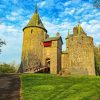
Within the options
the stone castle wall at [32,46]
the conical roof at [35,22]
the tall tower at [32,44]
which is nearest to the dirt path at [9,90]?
the tall tower at [32,44]

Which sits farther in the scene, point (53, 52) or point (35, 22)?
point (35, 22)

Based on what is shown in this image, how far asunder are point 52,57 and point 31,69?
498 cm

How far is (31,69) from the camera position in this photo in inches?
1810

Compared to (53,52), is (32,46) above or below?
above

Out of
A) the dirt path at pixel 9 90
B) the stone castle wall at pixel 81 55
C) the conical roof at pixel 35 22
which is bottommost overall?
the dirt path at pixel 9 90

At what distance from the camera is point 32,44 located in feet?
157

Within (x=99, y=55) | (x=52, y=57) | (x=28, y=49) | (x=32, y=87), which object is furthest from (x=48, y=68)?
(x=32, y=87)

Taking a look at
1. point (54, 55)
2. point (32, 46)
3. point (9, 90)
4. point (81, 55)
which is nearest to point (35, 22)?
point (32, 46)

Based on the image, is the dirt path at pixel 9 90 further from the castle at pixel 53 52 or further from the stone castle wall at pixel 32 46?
the stone castle wall at pixel 32 46

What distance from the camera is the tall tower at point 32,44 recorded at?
4691 centimetres

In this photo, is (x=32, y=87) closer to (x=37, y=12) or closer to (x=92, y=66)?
(x=92, y=66)

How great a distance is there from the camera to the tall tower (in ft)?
154

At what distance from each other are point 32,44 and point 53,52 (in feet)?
16.0

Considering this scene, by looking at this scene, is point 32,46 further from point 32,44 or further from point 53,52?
point 53,52
